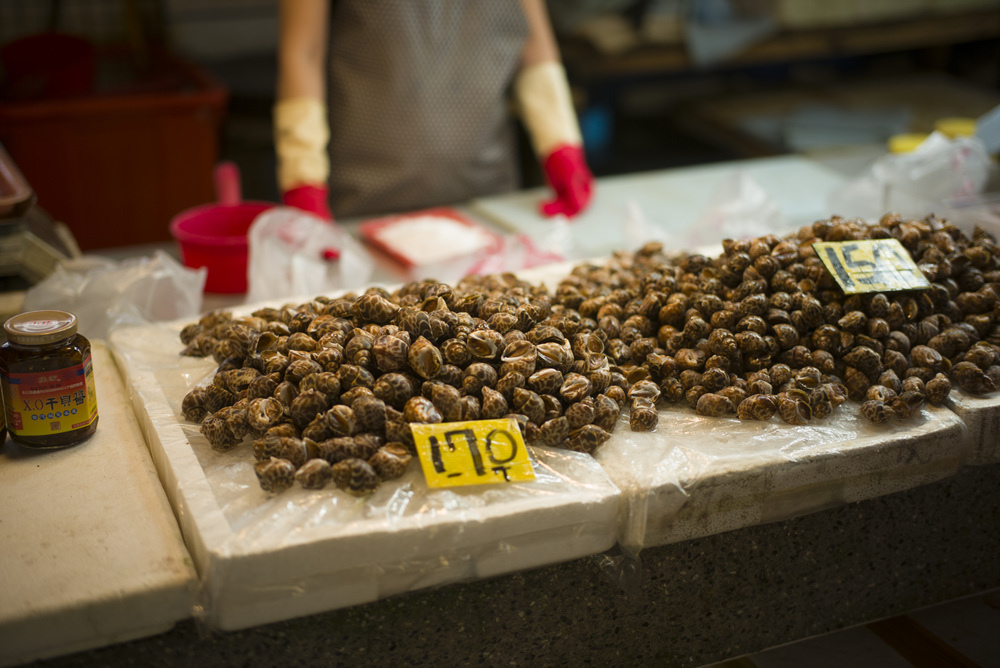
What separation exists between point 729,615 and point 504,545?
0.46 meters

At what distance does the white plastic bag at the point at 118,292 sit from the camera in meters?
1.65

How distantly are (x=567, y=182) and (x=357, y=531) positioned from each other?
178 cm

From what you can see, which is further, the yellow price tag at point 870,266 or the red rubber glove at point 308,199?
the red rubber glove at point 308,199

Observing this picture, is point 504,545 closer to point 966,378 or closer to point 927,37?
point 966,378

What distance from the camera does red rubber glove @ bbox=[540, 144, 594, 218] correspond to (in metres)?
2.56

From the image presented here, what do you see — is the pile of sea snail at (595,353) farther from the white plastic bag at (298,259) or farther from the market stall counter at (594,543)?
the white plastic bag at (298,259)

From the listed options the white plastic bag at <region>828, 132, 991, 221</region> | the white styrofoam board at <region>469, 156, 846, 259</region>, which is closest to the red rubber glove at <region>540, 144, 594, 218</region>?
the white styrofoam board at <region>469, 156, 846, 259</region>

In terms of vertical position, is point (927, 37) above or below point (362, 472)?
above

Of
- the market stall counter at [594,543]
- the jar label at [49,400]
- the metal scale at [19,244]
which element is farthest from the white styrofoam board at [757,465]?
the metal scale at [19,244]

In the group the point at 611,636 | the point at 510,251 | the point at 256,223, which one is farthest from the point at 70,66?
the point at 611,636

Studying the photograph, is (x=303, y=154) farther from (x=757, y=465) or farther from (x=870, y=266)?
(x=757, y=465)

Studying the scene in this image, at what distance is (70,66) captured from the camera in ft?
10.2

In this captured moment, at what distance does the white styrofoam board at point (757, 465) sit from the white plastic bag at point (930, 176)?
94cm

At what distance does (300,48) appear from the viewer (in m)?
2.50
